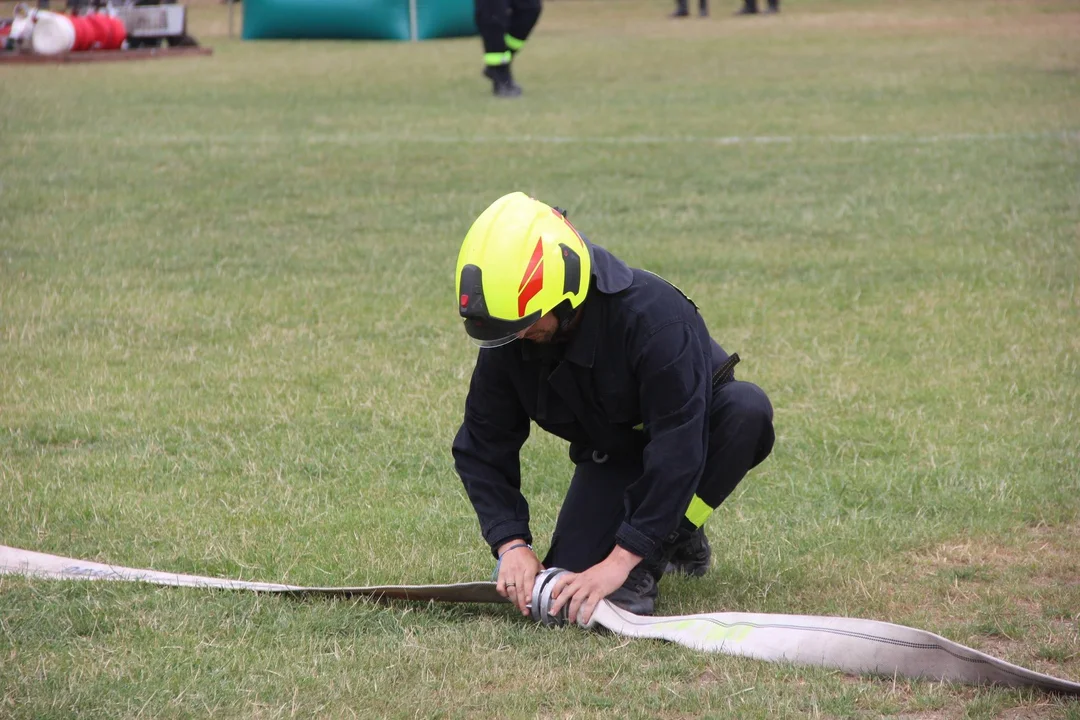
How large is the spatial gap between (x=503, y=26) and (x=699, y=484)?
11549 mm

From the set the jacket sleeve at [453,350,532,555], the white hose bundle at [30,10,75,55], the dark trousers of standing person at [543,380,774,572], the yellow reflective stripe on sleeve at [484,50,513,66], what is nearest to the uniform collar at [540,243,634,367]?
the jacket sleeve at [453,350,532,555]

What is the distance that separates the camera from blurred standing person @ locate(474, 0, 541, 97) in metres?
14.6

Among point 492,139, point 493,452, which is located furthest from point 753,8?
point 493,452

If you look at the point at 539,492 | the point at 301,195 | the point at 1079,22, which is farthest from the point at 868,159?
the point at 1079,22

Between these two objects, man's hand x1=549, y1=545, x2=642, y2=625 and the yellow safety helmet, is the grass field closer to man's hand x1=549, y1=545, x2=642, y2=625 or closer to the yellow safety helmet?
man's hand x1=549, y1=545, x2=642, y2=625

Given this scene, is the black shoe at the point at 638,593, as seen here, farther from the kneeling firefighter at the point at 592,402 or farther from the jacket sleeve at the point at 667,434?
the jacket sleeve at the point at 667,434

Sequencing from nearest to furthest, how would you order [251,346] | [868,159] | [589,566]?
[589,566] → [251,346] → [868,159]

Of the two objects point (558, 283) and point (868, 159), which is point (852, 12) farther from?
point (558, 283)

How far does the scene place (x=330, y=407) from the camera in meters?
5.56

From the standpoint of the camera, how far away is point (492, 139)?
1264 cm

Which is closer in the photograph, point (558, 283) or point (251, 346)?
point (558, 283)

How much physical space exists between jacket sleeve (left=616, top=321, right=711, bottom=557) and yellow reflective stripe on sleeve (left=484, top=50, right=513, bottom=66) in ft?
39.9

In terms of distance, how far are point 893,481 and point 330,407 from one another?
7.46ft

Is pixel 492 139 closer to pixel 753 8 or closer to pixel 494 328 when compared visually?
pixel 494 328
